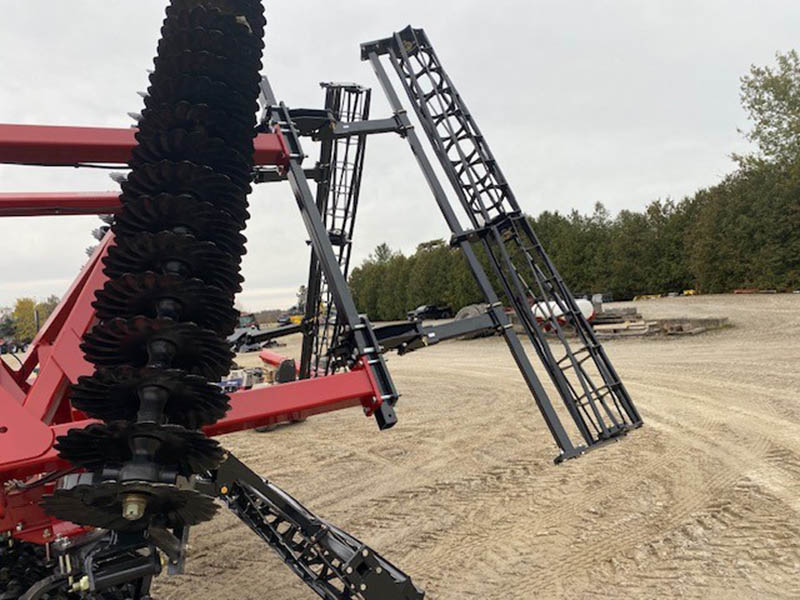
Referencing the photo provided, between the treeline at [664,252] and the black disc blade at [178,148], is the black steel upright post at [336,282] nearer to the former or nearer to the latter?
the black disc blade at [178,148]

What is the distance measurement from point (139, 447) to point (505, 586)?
3.83m

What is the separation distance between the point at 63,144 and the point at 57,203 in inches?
37.5

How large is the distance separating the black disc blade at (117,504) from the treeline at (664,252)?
82.0 ft

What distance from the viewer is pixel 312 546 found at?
12.0 feet

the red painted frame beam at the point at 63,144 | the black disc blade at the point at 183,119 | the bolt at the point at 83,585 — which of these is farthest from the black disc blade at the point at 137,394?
the red painted frame beam at the point at 63,144

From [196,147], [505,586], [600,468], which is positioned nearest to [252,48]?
[196,147]

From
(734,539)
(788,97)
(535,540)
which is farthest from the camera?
(788,97)

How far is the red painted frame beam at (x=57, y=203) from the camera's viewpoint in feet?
10.3

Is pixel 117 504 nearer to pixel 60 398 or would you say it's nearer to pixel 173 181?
pixel 173 181

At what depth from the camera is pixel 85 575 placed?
2.45 m

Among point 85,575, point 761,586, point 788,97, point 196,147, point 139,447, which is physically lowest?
point 761,586

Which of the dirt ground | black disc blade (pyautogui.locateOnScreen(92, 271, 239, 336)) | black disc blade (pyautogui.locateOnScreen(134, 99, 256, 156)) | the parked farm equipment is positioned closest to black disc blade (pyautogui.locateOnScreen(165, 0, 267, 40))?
the parked farm equipment

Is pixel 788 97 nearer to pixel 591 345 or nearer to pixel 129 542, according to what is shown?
pixel 591 345

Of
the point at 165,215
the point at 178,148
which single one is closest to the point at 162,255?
the point at 165,215
